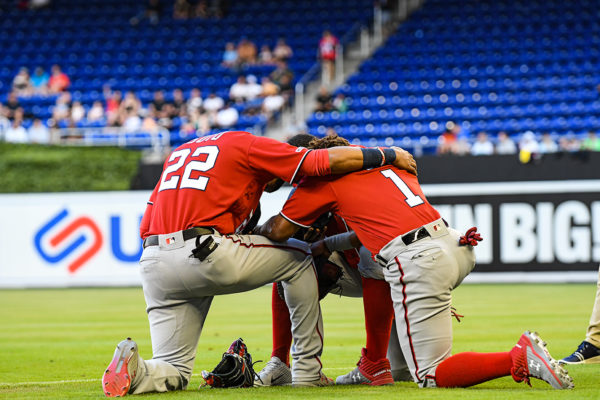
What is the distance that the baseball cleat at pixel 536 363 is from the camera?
4.94m

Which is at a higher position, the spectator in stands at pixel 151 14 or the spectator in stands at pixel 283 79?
the spectator in stands at pixel 151 14

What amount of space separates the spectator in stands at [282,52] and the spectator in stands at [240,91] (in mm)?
1719

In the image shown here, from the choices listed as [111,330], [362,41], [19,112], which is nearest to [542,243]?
[111,330]

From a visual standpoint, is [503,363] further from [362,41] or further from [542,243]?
[362,41]

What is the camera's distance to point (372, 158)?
5.70 meters

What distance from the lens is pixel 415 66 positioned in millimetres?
25078

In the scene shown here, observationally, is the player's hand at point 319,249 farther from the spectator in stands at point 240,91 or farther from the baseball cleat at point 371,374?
the spectator in stands at point 240,91

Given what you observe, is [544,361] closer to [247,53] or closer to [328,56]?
[328,56]

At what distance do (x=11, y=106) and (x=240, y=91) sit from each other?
6.21 m

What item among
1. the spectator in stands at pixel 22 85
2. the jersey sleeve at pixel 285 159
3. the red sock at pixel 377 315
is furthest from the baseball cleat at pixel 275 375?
the spectator in stands at pixel 22 85

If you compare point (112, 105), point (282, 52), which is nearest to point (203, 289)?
point (112, 105)

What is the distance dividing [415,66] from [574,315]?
15321mm

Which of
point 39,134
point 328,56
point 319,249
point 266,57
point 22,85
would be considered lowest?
point 319,249

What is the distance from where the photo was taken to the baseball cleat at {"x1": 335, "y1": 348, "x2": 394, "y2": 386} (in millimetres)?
5941
